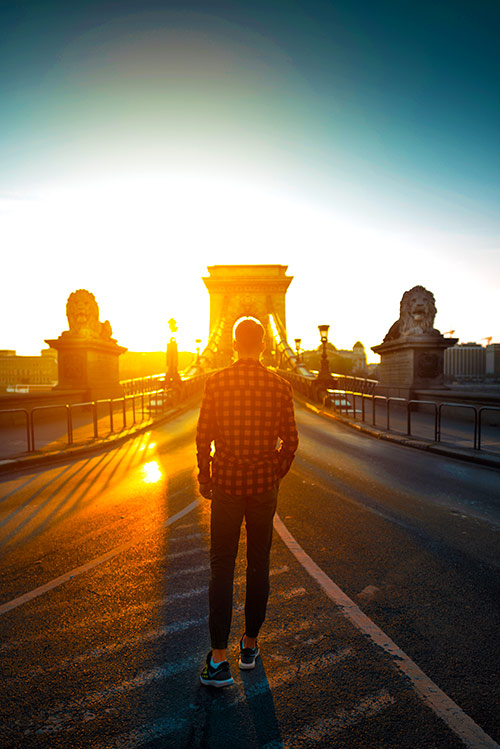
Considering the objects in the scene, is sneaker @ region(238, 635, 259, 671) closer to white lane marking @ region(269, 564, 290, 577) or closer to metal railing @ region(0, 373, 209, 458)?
white lane marking @ region(269, 564, 290, 577)

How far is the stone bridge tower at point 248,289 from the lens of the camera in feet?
238

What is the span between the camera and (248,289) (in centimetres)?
7338

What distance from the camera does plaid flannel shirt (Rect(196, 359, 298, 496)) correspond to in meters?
2.65

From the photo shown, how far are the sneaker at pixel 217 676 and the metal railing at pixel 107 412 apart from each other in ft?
25.9

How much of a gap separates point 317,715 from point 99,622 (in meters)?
1.63

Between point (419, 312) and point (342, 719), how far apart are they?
60.8 feet

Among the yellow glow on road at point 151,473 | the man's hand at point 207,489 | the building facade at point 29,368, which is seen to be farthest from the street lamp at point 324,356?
the building facade at point 29,368

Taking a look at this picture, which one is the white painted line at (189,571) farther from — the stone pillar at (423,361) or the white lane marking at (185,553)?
the stone pillar at (423,361)

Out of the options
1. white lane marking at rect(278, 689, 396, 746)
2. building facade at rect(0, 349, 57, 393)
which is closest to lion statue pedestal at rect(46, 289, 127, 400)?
white lane marking at rect(278, 689, 396, 746)

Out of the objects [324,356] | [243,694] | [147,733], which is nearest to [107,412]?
[324,356]

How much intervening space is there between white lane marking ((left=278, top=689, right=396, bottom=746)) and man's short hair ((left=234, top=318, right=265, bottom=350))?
1960mm

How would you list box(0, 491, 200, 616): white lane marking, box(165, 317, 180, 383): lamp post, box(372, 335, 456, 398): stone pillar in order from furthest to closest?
box(165, 317, 180, 383): lamp post
box(372, 335, 456, 398): stone pillar
box(0, 491, 200, 616): white lane marking

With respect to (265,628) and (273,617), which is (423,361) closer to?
(273,617)

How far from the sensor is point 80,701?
239 centimetres
